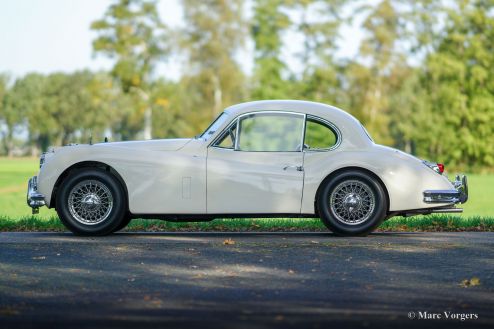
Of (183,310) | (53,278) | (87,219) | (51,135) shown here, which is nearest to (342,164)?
(87,219)

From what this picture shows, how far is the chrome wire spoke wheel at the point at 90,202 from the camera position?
36.9 feet

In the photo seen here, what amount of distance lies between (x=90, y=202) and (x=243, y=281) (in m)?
4.06

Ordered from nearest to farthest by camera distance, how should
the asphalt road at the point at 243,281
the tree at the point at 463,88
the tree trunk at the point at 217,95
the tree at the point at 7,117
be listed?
the asphalt road at the point at 243,281, the tree at the point at 463,88, the tree trunk at the point at 217,95, the tree at the point at 7,117

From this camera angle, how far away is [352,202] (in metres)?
11.2

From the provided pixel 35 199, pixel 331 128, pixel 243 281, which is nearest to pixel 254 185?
pixel 331 128

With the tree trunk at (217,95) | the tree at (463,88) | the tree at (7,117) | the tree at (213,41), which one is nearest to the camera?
the tree at (463,88)

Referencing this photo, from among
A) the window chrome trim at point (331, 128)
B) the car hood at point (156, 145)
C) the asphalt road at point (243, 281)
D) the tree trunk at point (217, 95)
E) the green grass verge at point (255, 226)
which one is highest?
the tree trunk at point (217, 95)

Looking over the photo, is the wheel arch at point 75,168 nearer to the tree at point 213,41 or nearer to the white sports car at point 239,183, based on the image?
the white sports car at point 239,183

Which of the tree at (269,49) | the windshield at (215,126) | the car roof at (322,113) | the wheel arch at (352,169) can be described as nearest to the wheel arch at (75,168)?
the windshield at (215,126)

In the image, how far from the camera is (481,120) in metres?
70.7

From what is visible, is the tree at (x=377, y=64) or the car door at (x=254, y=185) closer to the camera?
the car door at (x=254, y=185)

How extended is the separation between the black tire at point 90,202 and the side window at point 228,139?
134cm

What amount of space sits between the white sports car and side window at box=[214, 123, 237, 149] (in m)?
0.01

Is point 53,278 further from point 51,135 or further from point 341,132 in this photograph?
point 51,135
